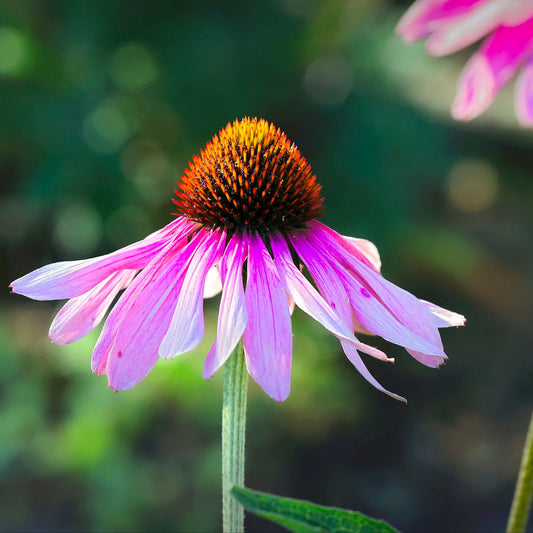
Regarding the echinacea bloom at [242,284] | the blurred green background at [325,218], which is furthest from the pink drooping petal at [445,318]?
the blurred green background at [325,218]

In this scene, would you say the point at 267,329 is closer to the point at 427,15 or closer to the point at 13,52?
the point at 427,15

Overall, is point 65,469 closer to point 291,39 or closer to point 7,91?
point 7,91

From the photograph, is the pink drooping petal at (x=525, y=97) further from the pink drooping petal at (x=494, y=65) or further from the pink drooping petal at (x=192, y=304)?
the pink drooping petal at (x=192, y=304)

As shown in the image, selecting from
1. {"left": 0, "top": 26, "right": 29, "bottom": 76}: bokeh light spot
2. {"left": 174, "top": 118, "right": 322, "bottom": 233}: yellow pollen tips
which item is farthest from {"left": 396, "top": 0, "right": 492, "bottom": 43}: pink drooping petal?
{"left": 0, "top": 26, "right": 29, "bottom": 76}: bokeh light spot

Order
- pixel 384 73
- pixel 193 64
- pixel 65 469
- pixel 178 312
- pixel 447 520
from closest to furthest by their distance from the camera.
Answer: pixel 178 312, pixel 65 469, pixel 447 520, pixel 193 64, pixel 384 73

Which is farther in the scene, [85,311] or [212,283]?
[212,283]

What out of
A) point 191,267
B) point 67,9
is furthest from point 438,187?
point 191,267

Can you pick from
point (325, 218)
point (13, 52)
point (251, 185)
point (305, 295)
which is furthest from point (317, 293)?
point (13, 52)
